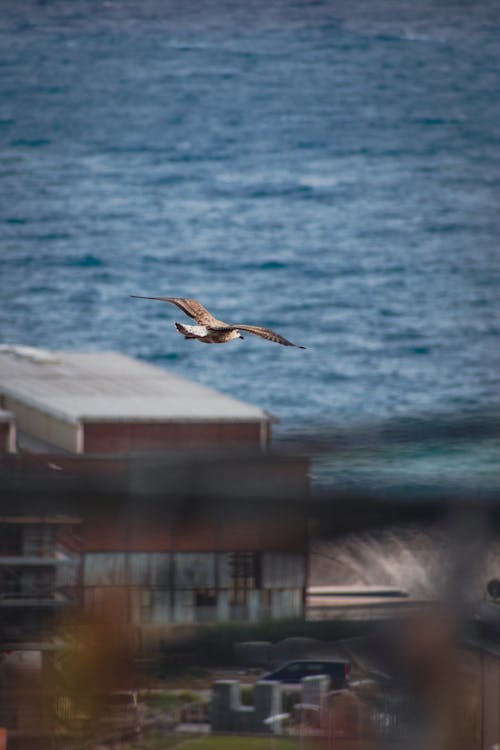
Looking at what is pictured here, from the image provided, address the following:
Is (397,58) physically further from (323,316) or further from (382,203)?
(323,316)

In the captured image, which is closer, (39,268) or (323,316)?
(323,316)

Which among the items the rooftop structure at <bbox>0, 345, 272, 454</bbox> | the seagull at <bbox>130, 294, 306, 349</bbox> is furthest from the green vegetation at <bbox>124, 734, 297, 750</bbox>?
the rooftop structure at <bbox>0, 345, 272, 454</bbox>

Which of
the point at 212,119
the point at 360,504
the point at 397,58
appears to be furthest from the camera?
the point at 397,58

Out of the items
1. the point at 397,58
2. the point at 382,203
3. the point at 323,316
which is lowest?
the point at 323,316

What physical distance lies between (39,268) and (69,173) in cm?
1672

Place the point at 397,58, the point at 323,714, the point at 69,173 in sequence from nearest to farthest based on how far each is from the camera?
the point at 323,714, the point at 69,173, the point at 397,58

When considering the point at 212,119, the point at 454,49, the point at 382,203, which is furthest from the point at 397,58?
the point at 382,203

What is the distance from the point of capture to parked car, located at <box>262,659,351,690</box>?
178 centimetres

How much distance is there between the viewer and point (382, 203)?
72188mm

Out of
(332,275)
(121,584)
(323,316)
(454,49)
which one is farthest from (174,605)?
(454,49)

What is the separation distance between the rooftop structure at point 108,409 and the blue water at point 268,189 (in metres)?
16.8

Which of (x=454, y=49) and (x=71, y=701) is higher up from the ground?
(x=454, y=49)

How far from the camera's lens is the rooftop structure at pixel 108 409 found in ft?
46.7

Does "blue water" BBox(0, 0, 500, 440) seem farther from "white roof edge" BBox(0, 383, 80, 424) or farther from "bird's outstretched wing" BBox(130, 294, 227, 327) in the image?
"bird's outstretched wing" BBox(130, 294, 227, 327)
